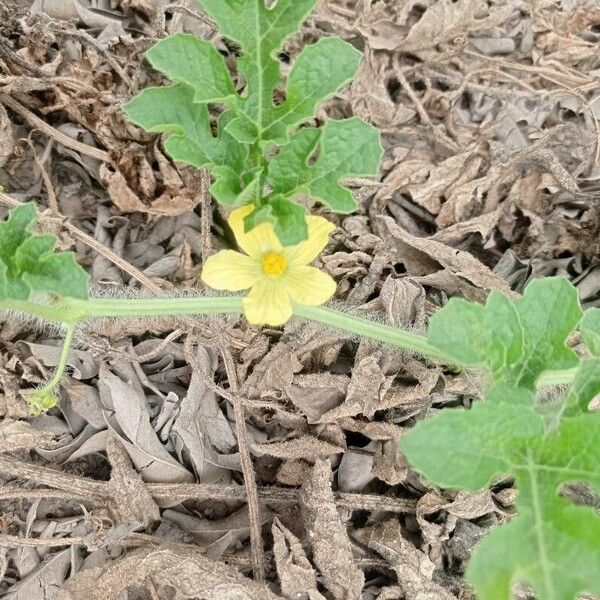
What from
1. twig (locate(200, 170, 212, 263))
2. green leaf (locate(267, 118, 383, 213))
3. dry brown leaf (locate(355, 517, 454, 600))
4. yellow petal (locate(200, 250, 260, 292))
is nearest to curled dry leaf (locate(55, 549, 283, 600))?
dry brown leaf (locate(355, 517, 454, 600))

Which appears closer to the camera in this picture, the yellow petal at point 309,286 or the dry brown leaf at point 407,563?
the yellow petal at point 309,286

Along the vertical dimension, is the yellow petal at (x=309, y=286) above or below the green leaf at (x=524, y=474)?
above

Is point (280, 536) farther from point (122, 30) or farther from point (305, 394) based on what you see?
point (122, 30)

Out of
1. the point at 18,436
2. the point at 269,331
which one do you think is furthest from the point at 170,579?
the point at 269,331

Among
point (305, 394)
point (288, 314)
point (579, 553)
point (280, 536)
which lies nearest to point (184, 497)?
point (280, 536)

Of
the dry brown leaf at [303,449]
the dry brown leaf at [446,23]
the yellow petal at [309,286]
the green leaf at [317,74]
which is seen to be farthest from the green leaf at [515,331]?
the dry brown leaf at [446,23]

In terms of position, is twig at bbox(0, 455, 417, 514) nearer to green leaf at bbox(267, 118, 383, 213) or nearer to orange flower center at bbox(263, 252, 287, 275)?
orange flower center at bbox(263, 252, 287, 275)

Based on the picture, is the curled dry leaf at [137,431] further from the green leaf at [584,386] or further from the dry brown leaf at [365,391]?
the green leaf at [584,386]
